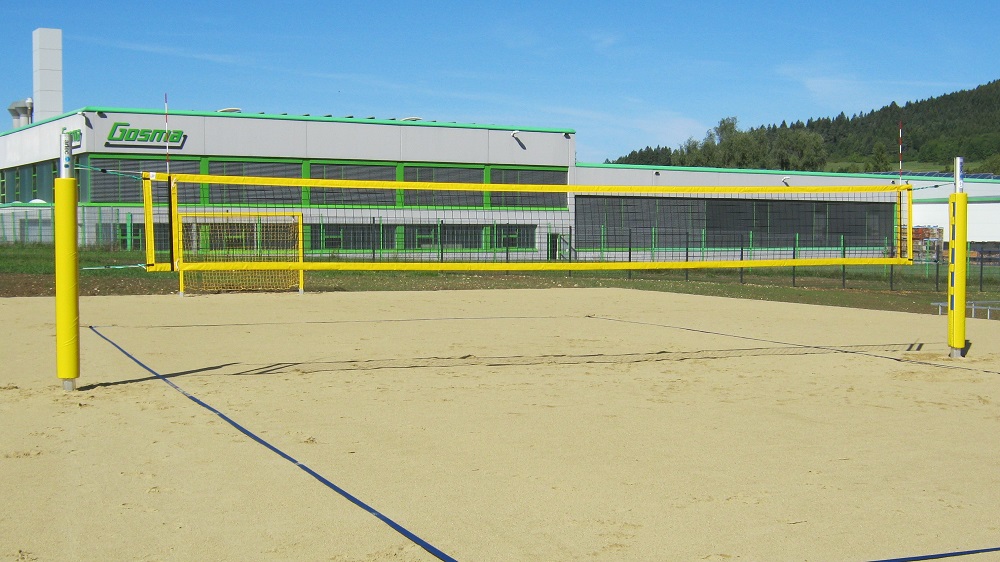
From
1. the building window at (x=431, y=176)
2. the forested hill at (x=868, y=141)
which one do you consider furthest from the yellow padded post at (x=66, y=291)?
the forested hill at (x=868, y=141)

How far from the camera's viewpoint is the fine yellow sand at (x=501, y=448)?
4020mm

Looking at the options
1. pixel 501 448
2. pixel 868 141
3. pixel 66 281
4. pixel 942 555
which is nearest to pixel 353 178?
pixel 66 281

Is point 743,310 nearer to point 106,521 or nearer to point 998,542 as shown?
point 998,542

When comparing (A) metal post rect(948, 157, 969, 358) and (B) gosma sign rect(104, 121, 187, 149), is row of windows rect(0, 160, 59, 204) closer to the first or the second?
(B) gosma sign rect(104, 121, 187, 149)

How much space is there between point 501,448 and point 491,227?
21290 mm

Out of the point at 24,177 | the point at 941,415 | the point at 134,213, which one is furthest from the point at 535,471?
the point at 24,177

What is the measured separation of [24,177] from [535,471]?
41245mm

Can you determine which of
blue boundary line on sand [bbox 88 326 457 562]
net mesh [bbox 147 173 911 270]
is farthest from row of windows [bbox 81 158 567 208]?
blue boundary line on sand [bbox 88 326 457 562]

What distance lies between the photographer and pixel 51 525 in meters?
4.07

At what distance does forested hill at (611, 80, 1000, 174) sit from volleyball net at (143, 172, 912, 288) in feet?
152

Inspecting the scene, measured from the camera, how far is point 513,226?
25.9 metres

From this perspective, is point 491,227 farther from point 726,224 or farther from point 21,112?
point 21,112

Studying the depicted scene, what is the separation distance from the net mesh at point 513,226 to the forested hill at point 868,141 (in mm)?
46029

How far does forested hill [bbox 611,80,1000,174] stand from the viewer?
87375 millimetres
